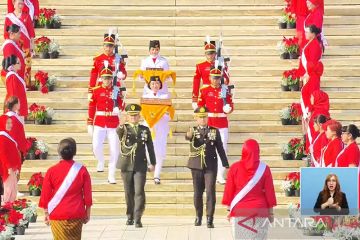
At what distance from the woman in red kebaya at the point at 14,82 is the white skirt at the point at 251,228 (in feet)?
30.2

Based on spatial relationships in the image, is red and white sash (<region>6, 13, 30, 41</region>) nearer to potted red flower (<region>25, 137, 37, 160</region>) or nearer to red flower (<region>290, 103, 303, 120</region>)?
potted red flower (<region>25, 137, 37, 160</region>)

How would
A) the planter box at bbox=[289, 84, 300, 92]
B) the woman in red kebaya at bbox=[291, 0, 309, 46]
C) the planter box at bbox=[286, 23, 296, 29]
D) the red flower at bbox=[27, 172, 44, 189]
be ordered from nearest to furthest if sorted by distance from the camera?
the red flower at bbox=[27, 172, 44, 189] → the planter box at bbox=[289, 84, 300, 92] → the woman in red kebaya at bbox=[291, 0, 309, 46] → the planter box at bbox=[286, 23, 296, 29]

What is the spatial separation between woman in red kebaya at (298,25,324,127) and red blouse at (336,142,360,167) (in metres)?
4.84

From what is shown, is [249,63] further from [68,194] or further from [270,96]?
[68,194]

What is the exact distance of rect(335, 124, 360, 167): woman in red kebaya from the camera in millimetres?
20344

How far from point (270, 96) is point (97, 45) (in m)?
4.54

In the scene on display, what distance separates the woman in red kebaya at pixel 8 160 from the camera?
22000 millimetres

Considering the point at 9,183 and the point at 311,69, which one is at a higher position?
the point at 311,69

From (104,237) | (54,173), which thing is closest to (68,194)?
(54,173)

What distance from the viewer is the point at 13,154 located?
22.1 m

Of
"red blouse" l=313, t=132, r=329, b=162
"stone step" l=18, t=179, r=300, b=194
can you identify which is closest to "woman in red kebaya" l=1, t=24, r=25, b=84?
"stone step" l=18, t=179, r=300, b=194

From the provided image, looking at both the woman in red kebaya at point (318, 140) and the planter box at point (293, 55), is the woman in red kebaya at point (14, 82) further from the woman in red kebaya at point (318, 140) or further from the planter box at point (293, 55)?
the planter box at point (293, 55)

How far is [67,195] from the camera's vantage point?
17.0 metres

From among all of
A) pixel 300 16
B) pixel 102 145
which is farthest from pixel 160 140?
pixel 300 16
